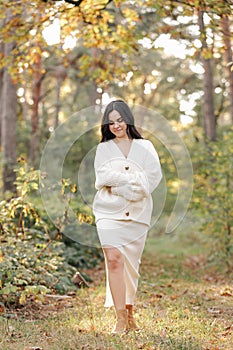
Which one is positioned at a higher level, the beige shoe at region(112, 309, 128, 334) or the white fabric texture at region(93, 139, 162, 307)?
the white fabric texture at region(93, 139, 162, 307)

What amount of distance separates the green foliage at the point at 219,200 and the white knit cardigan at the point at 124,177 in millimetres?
4803

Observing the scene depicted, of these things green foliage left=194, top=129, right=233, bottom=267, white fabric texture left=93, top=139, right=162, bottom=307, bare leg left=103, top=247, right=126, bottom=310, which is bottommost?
green foliage left=194, top=129, right=233, bottom=267

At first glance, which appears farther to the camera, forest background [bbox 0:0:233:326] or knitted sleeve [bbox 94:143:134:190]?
forest background [bbox 0:0:233:326]

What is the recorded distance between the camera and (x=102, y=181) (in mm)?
5160

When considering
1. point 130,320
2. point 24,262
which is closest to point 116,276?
point 130,320

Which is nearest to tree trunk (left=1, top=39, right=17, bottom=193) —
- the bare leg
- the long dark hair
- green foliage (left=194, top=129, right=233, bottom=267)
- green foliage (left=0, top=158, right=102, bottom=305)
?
green foliage (left=194, top=129, right=233, bottom=267)

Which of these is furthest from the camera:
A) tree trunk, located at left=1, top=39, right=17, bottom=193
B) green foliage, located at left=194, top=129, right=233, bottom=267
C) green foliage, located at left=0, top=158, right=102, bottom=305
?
tree trunk, located at left=1, top=39, right=17, bottom=193

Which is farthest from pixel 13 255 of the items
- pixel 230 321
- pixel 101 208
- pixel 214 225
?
pixel 214 225

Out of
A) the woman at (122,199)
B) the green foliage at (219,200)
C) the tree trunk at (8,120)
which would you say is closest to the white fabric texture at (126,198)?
the woman at (122,199)

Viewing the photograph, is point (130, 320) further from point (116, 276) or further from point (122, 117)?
point (122, 117)

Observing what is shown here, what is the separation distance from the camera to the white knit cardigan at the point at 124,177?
513cm

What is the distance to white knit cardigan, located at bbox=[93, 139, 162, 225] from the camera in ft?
16.8

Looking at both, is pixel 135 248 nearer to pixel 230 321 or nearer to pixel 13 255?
pixel 230 321

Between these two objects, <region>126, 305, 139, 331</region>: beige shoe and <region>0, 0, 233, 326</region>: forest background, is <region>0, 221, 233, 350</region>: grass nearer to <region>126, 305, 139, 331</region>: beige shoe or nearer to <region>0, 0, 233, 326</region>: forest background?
<region>126, 305, 139, 331</region>: beige shoe
